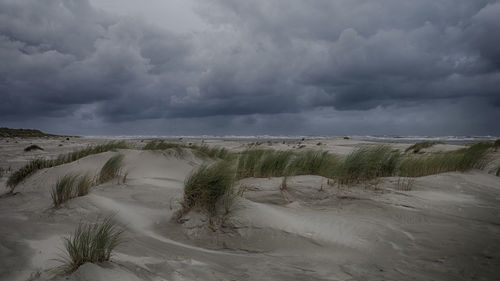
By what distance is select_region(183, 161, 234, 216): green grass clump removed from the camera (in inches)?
159

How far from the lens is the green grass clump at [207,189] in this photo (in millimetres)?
4051

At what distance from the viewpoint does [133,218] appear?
14.2 feet

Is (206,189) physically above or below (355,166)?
below

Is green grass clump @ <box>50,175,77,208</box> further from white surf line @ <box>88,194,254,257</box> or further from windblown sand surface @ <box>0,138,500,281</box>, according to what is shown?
white surf line @ <box>88,194,254,257</box>

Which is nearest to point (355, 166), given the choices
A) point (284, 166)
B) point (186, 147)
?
point (284, 166)

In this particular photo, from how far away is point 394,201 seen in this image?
4984mm

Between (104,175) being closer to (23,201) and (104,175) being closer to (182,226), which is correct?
(23,201)

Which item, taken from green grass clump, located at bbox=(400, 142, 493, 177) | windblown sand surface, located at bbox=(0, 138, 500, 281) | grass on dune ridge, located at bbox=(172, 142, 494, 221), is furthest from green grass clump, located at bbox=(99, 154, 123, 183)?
green grass clump, located at bbox=(400, 142, 493, 177)

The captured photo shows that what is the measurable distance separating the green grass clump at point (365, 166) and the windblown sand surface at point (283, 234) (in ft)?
1.61

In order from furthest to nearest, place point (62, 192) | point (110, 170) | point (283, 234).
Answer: point (110, 170)
point (62, 192)
point (283, 234)

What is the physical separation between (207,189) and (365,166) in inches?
147

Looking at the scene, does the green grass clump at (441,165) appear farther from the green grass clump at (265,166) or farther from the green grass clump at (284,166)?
the green grass clump at (265,166)

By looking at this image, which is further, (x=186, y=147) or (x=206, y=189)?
(x=186, y=147)

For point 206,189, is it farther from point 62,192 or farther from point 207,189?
point 62,192
